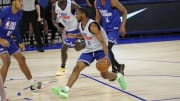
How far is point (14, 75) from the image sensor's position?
9453mm

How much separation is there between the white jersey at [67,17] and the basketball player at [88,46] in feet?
6.47

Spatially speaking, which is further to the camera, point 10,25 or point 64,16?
point 64,16

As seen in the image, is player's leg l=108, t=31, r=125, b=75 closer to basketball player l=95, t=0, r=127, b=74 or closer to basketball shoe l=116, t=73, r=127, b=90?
basketball player l=95, t=0, r=127, b=74

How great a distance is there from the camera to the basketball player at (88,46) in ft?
21.3

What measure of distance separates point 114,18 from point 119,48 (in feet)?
16.4

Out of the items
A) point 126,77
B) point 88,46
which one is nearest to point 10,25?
point 88,46

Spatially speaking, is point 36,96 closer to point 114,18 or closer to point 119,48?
point 114,18

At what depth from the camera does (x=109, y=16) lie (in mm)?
8148

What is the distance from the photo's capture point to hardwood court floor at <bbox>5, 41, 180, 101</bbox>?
23.4 feet

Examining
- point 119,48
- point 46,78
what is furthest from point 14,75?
point 119,48

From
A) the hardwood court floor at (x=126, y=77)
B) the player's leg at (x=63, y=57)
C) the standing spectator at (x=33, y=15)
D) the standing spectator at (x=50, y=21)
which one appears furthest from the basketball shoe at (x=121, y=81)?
the standing spectator at (x=50, y=21)

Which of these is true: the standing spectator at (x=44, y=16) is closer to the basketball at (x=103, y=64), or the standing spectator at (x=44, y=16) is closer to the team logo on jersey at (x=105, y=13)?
the team logo on jersey at (x=105, y=13)

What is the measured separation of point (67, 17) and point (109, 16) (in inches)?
39.5

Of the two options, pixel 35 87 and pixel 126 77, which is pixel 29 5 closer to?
pixel 126 77
